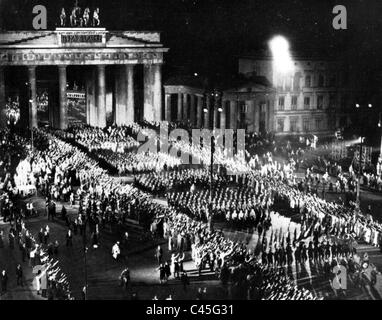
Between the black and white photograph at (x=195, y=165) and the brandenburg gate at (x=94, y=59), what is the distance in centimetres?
20

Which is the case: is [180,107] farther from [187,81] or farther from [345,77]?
[345,77]

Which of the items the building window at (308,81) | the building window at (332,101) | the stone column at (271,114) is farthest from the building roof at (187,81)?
the building window at (332,101)

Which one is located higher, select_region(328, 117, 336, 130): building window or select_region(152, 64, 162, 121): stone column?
select_region(152, 64, 162, 121): stone column

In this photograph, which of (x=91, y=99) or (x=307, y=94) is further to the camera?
(x=91, y=99)

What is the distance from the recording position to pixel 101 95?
8588 centimetres

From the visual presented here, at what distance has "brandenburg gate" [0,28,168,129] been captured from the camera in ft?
267

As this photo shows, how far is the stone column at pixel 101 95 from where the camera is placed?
280 feet

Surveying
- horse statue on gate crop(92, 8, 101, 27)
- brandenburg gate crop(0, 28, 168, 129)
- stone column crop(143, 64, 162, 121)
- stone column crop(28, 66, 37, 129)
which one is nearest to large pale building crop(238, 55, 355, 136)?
stone column crop(143, 64, 162, 121)

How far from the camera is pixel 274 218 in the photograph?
42125mm

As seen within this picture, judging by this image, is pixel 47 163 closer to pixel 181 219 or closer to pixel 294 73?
pixel 181 219

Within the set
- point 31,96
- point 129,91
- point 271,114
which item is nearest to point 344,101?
point 271,114

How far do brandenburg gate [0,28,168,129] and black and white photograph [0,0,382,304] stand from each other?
197 mm

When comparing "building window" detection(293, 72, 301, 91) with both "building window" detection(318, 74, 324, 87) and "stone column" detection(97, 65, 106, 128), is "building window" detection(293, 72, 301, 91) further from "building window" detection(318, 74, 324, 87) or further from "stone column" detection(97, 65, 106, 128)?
"stone column" detection(97, 65, 106, 128)

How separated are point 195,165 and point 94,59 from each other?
105ft
